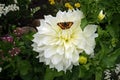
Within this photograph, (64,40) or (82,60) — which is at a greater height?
(64,40)

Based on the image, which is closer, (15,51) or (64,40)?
(64,40)

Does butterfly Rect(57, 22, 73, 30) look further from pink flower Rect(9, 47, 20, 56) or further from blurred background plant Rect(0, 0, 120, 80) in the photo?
pink flower Rect(9, 47, 20, 56)

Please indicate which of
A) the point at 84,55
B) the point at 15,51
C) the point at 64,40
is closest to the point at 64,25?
the point at 64,40

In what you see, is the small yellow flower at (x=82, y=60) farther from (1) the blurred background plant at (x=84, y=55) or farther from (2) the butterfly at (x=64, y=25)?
(2) the butterfly at (x=64, y=25)

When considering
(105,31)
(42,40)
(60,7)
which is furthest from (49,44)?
(60,7)

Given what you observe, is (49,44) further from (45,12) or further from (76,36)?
(45,12)

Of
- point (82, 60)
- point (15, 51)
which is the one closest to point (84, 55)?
point (82, 60)

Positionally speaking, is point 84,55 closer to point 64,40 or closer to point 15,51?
point 64,40

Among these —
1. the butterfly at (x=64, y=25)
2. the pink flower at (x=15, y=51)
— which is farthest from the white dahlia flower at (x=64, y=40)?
the pink flower at (x=15, y=51)

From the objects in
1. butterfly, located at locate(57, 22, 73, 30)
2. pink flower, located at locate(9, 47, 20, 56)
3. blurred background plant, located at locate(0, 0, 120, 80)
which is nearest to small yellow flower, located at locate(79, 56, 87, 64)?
blurred background plant, located at locate(0, 0, 120, 80)
